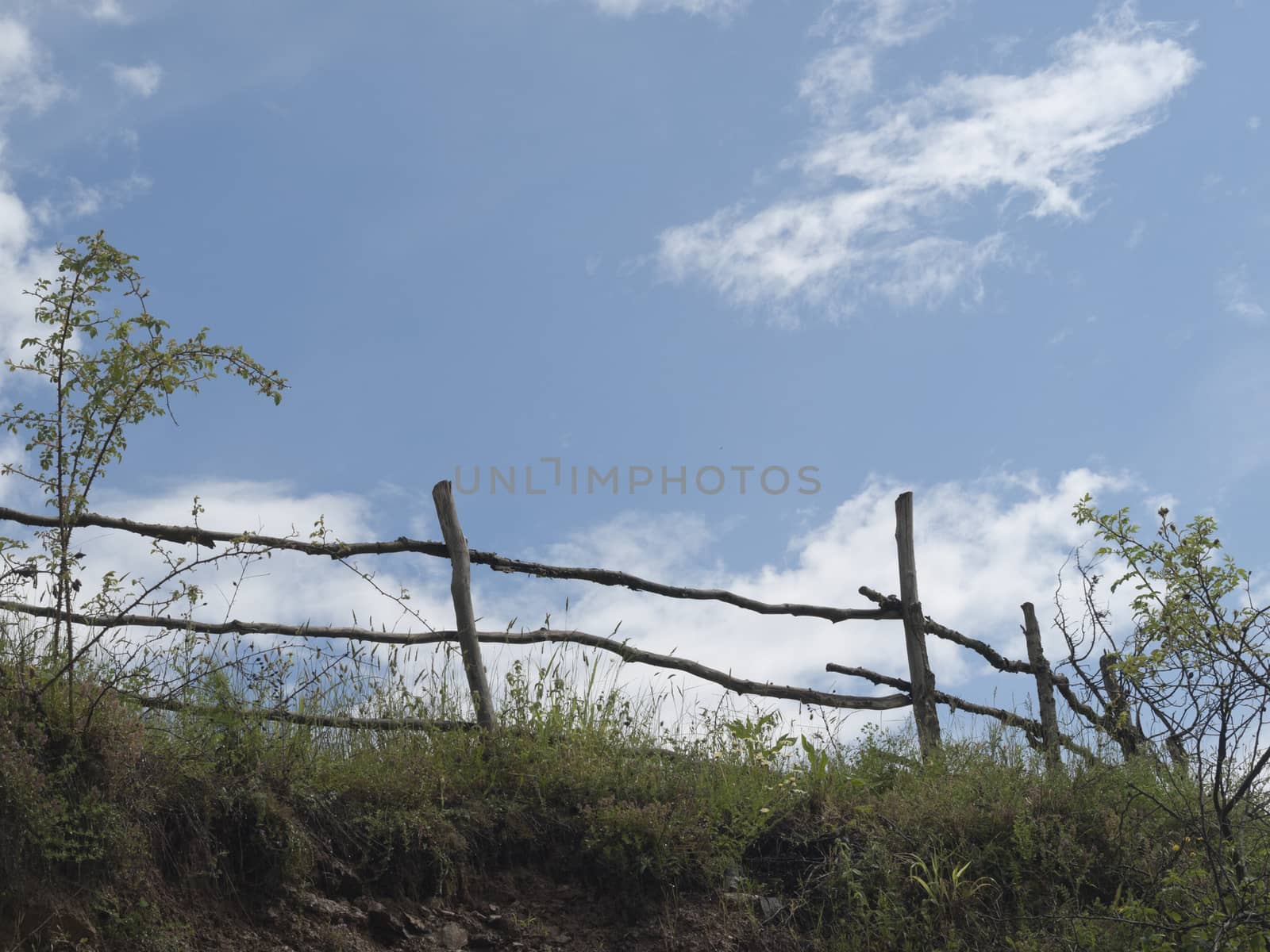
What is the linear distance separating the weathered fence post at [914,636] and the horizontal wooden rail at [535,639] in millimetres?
137

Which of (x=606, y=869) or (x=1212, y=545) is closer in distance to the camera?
(x=1212, y=545)

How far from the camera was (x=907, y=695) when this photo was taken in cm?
780

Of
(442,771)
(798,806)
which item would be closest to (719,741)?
(798,806)

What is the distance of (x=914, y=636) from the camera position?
7.89 m

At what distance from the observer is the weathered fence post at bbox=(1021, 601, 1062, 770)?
7887 mm

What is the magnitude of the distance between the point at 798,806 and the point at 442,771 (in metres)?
2.02

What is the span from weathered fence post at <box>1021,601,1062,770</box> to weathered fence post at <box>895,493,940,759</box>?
0.86 m

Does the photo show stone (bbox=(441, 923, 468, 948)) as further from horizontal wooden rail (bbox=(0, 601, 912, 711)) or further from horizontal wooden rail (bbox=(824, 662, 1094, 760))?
horizontal wooden rail (bbox=(824, 662, 1094, 760))

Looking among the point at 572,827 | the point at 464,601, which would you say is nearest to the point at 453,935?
the point at 572,827

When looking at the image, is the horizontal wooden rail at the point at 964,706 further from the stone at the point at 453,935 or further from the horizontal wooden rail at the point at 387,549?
the stone at the point at 453,935

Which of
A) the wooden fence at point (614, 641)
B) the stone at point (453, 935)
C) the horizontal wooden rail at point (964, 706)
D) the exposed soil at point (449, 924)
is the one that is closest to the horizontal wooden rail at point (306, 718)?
the wooden fence at point (614, 641)

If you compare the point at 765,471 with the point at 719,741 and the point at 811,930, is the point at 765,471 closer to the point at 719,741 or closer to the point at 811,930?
the point at 719,741

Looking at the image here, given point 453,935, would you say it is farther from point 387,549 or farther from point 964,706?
point 964,706

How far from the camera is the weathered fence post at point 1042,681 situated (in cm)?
789
